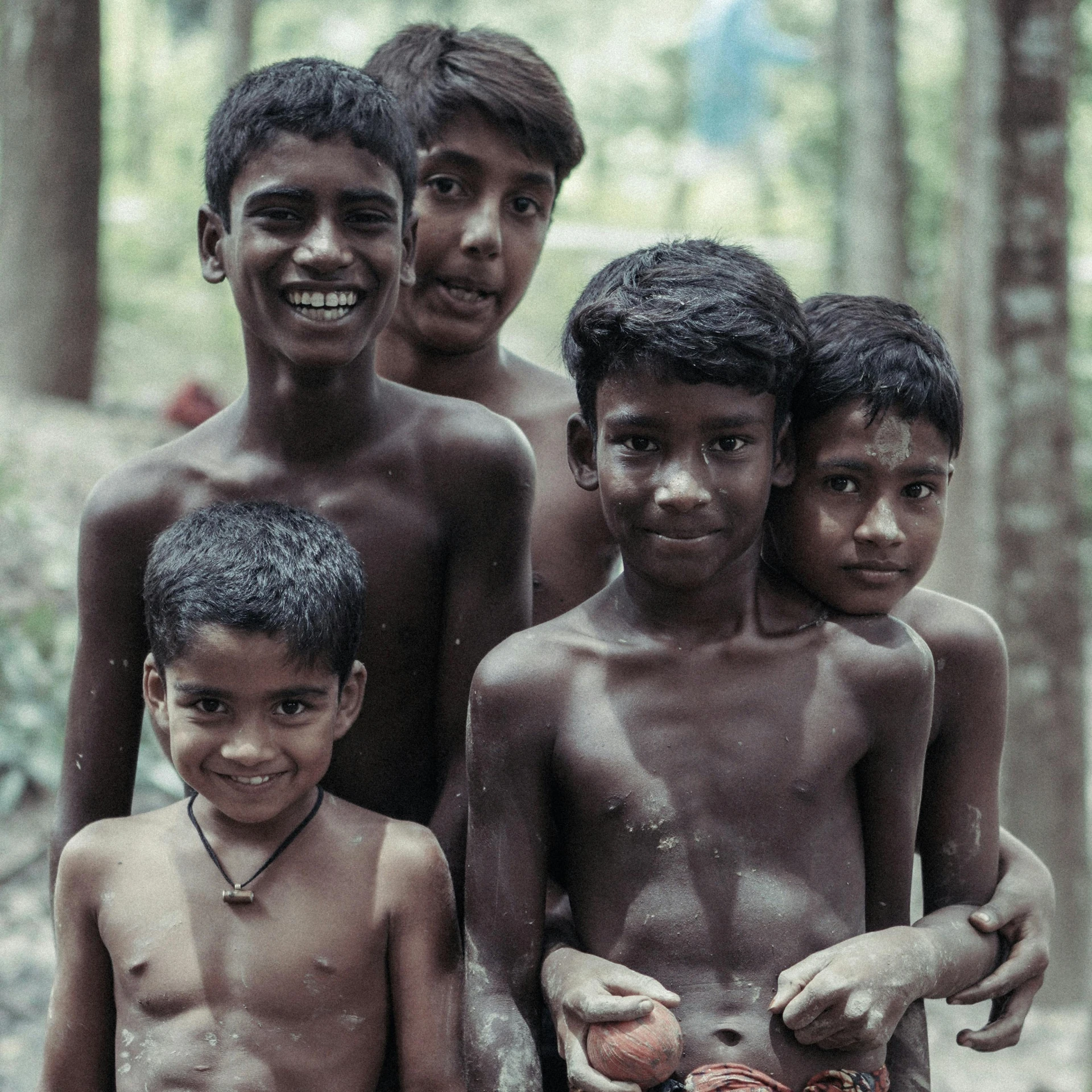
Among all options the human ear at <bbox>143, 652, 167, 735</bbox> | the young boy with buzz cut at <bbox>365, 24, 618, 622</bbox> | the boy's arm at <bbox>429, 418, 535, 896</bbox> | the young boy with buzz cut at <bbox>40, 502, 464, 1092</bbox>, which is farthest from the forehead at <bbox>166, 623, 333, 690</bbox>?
the young boy with buzz cut at <bbox>365, 24, 618, 622</bbox>

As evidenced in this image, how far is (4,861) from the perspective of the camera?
5746mm

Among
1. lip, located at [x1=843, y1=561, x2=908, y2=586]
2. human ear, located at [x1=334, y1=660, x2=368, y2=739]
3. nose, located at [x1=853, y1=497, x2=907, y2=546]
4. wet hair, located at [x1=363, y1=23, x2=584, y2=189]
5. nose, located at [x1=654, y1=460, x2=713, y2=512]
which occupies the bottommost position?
human ear, located at [x1=334, y1=660, x2=368, y2=739]

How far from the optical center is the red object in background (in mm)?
8844

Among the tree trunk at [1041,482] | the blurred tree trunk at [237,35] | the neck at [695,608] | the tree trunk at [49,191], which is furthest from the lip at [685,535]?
the blurred tree trunk at [237,35]

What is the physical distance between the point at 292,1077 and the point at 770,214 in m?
18.8

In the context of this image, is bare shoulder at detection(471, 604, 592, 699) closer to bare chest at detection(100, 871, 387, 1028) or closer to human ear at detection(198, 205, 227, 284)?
bare chest at detection(100, 871, 387, 1028)

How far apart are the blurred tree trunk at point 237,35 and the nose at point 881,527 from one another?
10477 mm

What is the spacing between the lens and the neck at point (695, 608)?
222 centimetres

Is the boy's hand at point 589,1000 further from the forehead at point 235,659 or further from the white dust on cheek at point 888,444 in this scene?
the white dust on cheek at point 888,444

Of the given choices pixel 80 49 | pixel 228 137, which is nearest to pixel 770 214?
pixel 80 49

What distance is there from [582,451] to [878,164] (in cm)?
789

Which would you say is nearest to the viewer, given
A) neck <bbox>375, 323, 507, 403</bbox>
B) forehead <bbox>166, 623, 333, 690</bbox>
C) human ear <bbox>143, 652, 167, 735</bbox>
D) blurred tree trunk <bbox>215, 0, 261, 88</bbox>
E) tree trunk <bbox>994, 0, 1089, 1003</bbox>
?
forehead <bbox>166, 623, 333, 690</bbox>

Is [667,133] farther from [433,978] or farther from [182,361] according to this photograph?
[433,978]

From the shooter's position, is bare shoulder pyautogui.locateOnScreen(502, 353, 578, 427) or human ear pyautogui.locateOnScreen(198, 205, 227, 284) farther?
bare shoulder pyautogui.locateOnScreen(502, 353, 578, 427)
